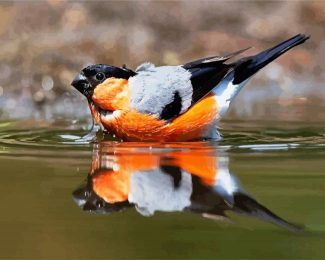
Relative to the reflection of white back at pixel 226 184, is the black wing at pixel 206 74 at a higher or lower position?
higher

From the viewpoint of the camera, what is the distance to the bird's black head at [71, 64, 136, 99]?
19.2 ft

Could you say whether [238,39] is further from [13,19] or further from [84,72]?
[84,72]

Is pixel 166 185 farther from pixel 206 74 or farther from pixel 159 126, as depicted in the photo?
pixel 206 74

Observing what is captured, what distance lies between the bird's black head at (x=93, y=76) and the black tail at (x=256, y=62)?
0.67m

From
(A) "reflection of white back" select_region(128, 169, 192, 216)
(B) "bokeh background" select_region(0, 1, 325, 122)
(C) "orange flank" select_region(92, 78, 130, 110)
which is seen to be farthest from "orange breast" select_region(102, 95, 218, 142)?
(B) "bokeh background" select_region(0, 1, 325, 122)

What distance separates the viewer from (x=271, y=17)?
35.7 ft

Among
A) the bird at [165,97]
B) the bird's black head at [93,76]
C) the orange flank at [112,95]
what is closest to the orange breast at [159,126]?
the bird at [165,97]

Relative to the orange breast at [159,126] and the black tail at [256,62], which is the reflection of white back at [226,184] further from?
the black tail at [256,62]

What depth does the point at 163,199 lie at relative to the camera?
3510 millimetres

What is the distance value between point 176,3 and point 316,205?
769 centimetres

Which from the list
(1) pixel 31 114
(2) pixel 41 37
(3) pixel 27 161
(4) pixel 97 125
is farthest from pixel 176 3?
(3) pixel 27 161

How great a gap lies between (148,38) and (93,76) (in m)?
4.68

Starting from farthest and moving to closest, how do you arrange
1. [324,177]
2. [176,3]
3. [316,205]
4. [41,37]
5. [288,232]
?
1. [176,3]
2. [41,37]
3. [324,177]
4. [316,205]
5. [288,232]

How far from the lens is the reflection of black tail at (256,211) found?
309cm
